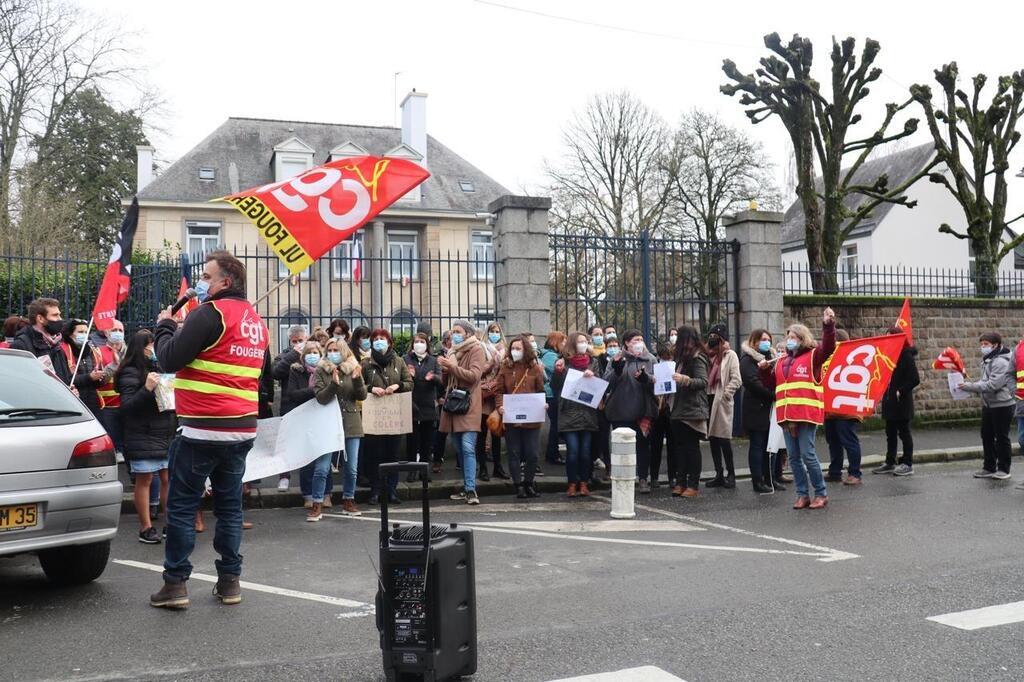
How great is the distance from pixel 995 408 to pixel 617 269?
18.5ft

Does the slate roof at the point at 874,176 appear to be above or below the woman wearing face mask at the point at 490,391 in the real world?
above

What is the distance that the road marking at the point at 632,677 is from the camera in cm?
428

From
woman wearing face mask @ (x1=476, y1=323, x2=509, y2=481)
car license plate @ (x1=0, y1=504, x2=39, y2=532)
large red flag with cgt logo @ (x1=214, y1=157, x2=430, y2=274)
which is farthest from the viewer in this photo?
woman wearing face mask @ (x1=476, y1=323, x2=509, y2=481)

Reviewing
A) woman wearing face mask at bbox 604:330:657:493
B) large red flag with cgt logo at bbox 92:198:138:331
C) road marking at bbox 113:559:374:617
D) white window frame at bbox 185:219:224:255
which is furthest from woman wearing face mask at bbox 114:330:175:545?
white window frame at bbox 185:219:224:255

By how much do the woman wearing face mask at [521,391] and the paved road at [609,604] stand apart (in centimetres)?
160

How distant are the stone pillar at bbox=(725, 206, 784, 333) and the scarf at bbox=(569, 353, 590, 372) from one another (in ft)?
17.7

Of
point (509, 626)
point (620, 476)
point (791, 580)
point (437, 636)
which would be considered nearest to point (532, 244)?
point (620, 476)

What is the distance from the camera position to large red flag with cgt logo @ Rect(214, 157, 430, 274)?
8914mm

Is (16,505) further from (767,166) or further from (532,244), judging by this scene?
(767,166)

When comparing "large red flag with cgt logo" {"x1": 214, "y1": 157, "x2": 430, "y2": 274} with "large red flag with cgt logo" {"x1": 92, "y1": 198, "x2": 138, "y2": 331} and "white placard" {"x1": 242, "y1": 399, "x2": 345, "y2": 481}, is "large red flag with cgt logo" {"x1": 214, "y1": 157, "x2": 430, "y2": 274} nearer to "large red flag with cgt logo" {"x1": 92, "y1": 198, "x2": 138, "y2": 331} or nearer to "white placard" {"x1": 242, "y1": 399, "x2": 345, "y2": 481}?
"large red flag with cgt logo" {"x1": 92, "y1": 198, "x2": 138, "y2": 331}

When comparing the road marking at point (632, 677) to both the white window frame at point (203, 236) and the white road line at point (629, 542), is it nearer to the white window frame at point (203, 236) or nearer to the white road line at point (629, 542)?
the white road line at point (629, 542)

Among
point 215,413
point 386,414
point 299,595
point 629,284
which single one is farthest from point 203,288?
point 629,284

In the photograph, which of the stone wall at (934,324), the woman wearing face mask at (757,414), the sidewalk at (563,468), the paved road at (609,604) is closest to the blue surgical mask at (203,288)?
the paved road at (609,604)

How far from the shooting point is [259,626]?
206 inches
